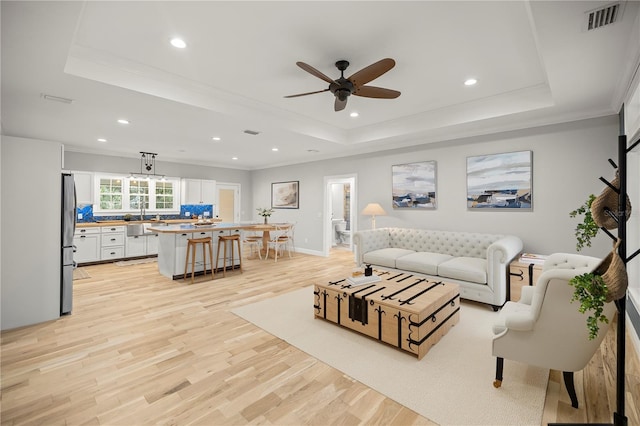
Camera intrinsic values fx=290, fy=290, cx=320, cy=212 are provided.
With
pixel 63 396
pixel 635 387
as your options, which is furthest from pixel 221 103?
pixel 635 387

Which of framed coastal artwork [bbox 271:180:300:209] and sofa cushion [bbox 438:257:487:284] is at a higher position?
framed coastal artwork [bbox 271:180:300:209]

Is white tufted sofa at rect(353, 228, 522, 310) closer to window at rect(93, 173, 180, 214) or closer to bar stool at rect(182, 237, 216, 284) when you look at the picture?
bar stool at rect(182, 237, 216, 284)

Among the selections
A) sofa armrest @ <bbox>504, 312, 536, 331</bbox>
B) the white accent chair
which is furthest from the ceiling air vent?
sofa armrest @ <bbox>504, 312, 536, 331</bbox>

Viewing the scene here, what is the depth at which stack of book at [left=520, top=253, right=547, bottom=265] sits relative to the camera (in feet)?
12.6

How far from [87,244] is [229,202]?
4138 mm

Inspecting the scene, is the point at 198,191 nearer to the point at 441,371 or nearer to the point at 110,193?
the point at 110,193

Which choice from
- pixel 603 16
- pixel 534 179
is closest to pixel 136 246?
pixel 534 179

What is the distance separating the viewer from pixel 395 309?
2695mm

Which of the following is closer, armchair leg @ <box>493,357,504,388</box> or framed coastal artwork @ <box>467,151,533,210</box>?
armchair leg @ <box>493,357,504,388</box>

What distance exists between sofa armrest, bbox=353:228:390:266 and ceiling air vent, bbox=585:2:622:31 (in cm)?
376

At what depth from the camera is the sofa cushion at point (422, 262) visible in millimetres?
4301

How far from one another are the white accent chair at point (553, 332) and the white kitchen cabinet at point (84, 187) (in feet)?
27.1

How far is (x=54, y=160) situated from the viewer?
338 cm

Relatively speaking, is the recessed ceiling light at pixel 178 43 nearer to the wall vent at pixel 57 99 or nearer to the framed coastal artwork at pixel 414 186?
the wall vent at pixel 57 99
